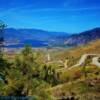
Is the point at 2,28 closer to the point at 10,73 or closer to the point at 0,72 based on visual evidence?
the point at 0,72

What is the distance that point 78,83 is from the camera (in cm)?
7256

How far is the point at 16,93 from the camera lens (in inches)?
1671

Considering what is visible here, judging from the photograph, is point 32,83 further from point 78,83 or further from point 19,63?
point 78,83

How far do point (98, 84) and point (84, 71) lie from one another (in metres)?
94.1

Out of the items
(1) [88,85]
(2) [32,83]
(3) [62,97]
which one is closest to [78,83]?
(1) [88,85]

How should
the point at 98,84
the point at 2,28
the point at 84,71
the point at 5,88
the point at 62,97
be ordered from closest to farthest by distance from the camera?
the point at 2,28, the point at 5,88, the point at 62,97, the point at 98,84, the point at 84,71

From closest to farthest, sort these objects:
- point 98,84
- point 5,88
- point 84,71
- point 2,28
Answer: point 2,28 < point 5,88 < point 98,84 < point 84,71

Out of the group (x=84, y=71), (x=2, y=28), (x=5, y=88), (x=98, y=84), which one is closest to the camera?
(x=2, y=28)

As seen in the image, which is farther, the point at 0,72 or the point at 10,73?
the point at 10,73

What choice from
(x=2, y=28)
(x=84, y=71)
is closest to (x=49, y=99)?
(x=2, y=28)

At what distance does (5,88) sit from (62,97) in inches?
881

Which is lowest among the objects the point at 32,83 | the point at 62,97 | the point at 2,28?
the point at 62,97

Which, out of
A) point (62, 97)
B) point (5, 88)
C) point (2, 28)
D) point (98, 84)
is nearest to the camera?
point (2, 28)

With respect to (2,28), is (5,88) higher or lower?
lower
